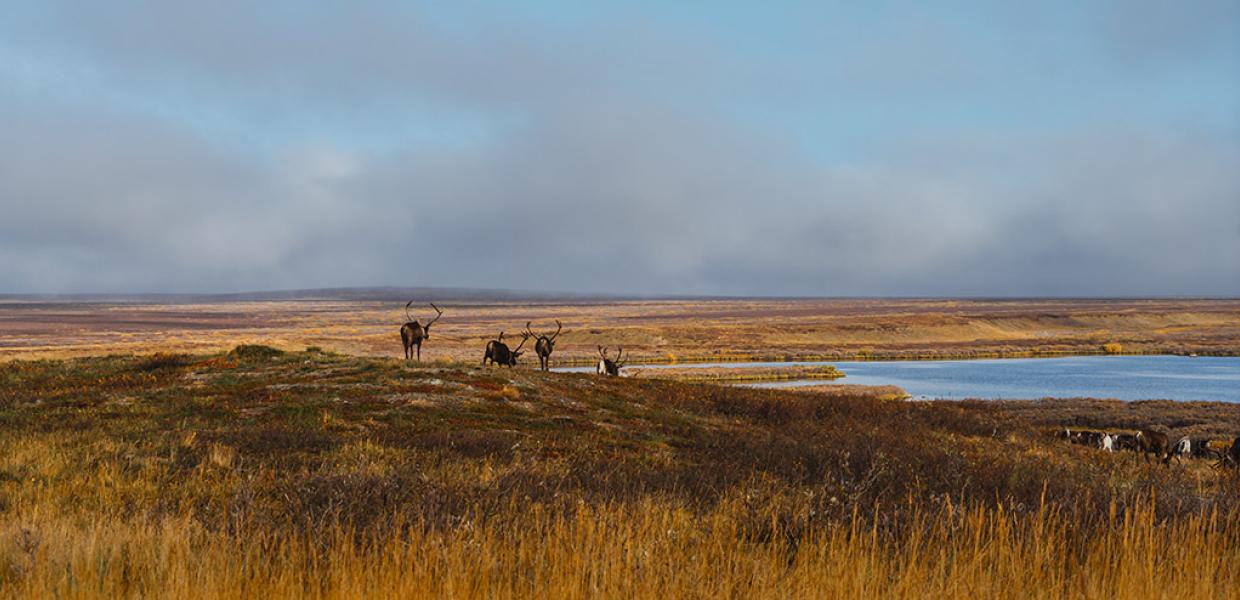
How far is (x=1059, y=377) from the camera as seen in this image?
205 ft

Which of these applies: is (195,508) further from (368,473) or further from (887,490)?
(887,490)

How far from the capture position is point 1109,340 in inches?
4094

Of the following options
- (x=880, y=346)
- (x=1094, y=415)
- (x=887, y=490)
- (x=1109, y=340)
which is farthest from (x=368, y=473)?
(x=1109, y=340)

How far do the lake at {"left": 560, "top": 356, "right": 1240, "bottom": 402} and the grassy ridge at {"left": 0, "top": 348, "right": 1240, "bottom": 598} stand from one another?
40.0m

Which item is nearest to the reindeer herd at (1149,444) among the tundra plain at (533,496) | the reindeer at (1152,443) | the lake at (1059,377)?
the reindeer at (1152,443)

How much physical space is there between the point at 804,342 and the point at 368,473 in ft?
318

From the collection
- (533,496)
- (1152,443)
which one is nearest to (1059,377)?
(1152,443)

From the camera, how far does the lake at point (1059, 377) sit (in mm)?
52094

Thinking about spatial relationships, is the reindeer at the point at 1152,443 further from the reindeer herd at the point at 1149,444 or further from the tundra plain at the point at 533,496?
the tundra plain at the point at 533,496

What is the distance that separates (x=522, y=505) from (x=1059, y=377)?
6583 cm

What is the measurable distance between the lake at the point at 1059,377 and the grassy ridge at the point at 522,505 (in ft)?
131

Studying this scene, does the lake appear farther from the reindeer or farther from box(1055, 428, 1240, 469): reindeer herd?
the reindeer

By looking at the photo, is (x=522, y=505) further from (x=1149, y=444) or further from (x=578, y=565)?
(x=1149, y=444)

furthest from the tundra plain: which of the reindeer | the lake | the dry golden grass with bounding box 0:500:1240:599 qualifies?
the lake
